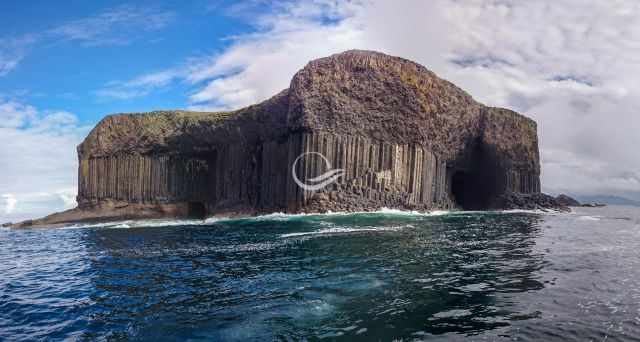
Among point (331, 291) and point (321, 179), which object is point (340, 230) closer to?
point (331, 291)

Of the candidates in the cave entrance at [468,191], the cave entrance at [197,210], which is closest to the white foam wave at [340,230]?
the cave entrance at [197,210]

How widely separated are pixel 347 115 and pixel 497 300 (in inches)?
1264

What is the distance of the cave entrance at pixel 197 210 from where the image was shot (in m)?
52.0

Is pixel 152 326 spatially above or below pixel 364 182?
below

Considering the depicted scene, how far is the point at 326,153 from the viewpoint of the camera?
39969 millimetres

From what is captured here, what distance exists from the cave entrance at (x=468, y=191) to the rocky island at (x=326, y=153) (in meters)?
0.16

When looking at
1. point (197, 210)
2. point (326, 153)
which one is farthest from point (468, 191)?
point (197, 210)

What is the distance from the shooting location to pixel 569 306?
9.93 m

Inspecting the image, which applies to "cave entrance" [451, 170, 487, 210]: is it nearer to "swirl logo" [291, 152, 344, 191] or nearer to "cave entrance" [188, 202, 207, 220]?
"swirl logo" [291, 152, 344, 191]

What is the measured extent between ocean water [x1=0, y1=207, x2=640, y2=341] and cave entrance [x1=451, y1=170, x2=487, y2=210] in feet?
116

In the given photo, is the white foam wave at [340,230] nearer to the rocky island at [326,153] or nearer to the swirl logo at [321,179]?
the rocky island at [326,153]

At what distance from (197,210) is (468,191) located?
35.9 meters

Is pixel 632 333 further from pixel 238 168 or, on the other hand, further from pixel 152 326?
pixel 238 168

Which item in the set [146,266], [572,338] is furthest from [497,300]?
[146,266]
